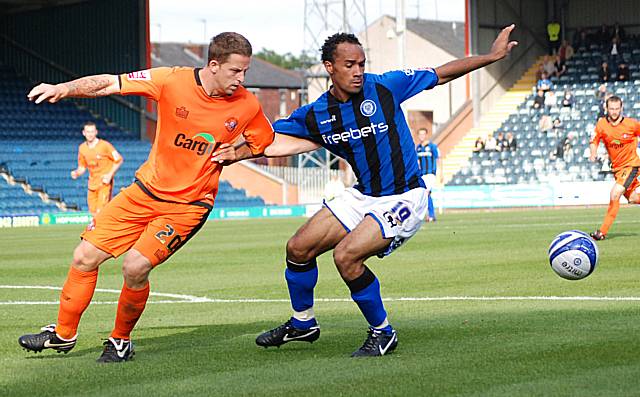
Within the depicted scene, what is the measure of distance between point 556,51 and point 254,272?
35804 millimetres

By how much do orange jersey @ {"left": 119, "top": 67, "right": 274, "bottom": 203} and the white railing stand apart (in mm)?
41126

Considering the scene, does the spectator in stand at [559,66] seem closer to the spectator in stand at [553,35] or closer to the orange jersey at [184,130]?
the spectator in stand at [553,35]

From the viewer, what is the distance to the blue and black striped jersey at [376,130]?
7773 millimetres

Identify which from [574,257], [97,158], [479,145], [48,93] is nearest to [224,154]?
[48,93]

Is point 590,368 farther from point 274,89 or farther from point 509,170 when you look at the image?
point 274,89

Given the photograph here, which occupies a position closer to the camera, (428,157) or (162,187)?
(162,187)

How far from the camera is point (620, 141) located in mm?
18672

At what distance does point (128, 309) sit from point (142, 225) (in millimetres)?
591

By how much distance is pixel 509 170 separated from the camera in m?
41.9

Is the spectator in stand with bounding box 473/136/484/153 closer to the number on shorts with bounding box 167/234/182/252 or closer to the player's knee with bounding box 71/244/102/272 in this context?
the number on shorts with bounding box 167/234/182/252

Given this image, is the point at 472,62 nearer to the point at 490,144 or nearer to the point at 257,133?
the point at 257,133

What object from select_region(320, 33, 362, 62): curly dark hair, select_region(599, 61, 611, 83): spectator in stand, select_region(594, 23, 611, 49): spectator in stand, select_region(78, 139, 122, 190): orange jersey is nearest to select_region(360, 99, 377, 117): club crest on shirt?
select_region(320, 33, 362, 62): curly dark hair

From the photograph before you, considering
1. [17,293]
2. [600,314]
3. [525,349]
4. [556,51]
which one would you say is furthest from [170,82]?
[556,51]

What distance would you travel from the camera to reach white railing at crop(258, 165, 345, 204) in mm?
49438
